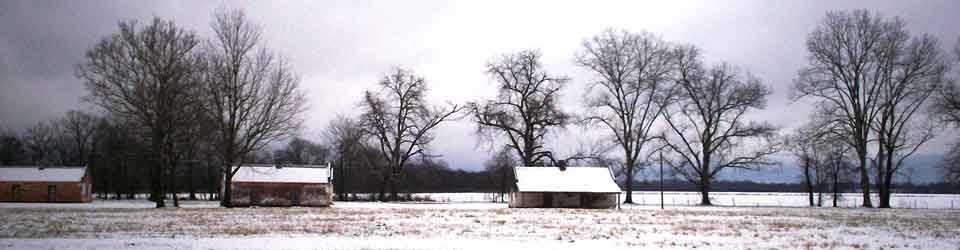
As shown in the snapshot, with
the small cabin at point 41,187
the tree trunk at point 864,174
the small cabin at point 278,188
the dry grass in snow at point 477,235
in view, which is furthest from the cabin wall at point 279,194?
the tree trunk at point 864,174

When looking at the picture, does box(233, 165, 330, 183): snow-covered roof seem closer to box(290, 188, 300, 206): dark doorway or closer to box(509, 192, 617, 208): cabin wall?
box(290, 188, 300, 206): dark doorway

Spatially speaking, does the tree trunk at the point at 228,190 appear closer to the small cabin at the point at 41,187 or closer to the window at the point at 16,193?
the small cabin at the point at 41,187

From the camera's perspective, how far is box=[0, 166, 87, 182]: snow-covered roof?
58219 mm

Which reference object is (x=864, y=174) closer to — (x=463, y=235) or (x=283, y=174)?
(x=463, y=235)

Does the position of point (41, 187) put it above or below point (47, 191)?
above

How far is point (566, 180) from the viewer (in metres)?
52.9

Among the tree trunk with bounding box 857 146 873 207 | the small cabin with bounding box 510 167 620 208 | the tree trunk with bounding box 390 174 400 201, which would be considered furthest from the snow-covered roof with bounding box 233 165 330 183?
the tree trunk with bounding box 857 146 873 207

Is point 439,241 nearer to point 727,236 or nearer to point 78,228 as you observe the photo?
point 727,236

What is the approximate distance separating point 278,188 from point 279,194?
434 millimetres

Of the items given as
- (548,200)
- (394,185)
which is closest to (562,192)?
(548,200)

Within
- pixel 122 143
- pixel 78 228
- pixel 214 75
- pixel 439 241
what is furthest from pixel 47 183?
pixel 439 241

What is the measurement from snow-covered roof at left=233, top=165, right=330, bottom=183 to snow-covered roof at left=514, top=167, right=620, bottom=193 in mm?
14660

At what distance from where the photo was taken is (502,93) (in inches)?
2280

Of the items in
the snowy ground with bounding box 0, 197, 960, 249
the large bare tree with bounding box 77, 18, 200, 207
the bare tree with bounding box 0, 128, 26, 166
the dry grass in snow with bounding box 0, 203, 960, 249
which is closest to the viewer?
the snowy ground with bounding box 0, 197, 960, 249
